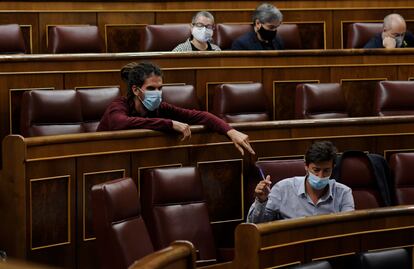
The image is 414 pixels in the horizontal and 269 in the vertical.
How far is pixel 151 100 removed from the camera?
122 cm

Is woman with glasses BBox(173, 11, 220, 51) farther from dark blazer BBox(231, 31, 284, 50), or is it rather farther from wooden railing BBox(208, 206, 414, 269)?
wooden railing BBox(208, 206, 414, 269)

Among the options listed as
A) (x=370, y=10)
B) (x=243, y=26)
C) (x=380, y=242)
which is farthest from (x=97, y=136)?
(x=370, y=10)

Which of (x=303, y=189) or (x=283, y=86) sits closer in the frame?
(x=303, y=189)

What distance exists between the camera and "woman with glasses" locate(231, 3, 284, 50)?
159 cm

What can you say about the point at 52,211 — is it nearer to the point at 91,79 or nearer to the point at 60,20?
the point at 91,79

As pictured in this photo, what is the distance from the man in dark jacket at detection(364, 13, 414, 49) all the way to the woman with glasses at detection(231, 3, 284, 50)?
187mm

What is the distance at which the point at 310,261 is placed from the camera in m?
1.00

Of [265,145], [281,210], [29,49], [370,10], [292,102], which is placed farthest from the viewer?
[370,10]

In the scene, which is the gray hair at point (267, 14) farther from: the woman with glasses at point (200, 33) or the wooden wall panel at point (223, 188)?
the wooden wall panel at point (223, 188)

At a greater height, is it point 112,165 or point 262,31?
point 262,31

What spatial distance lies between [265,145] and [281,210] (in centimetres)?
16

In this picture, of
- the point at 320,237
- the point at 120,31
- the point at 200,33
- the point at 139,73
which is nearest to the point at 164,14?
the point at 120,31

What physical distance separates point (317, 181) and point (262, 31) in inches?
21.0

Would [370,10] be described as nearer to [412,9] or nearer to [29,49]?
[412,9]
